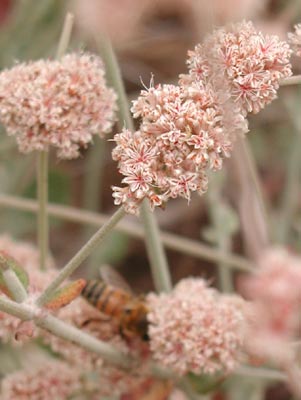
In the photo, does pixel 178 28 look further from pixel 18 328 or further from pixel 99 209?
pixel 18 328

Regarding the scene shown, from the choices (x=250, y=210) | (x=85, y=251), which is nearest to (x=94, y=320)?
(x=85, y=251)

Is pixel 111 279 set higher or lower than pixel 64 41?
lower

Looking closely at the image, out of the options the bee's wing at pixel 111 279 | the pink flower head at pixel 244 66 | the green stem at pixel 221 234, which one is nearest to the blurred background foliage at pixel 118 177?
the green stem at pixel 221 234

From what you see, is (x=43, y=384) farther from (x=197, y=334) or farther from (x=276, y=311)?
(x=276, y=311)

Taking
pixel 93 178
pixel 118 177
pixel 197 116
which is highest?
pixel 118 177

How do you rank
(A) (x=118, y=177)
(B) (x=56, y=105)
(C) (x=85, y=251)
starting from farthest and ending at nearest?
(A) (x=118, y=177)
(B) (x=56, y=105)
(C) (x=85, y=251)

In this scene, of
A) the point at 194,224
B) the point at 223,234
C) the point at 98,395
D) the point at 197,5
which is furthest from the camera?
the point at 194,224

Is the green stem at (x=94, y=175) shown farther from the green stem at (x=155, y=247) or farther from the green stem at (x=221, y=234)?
the green stem at (x=155, y=247)

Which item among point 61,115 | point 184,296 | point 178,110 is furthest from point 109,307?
point 178,110
